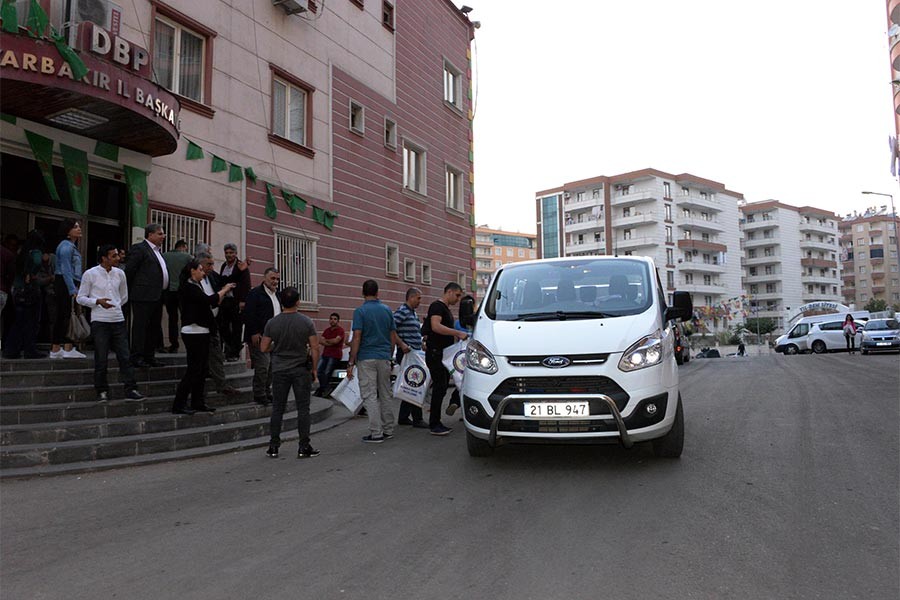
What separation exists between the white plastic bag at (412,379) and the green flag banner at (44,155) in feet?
18.0

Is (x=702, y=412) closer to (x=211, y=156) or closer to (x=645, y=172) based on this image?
(x=211, y=156)

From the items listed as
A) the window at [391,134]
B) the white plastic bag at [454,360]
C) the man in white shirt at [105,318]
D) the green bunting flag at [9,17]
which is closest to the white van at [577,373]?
the white plastic bag at [454,360]

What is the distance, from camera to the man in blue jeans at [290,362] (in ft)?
22.8

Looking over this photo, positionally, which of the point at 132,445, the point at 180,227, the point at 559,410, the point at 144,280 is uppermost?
the point at 180,227

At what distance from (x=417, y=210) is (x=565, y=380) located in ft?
47.5

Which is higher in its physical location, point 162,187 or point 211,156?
point 211,156

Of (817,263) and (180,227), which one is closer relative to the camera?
(180,227)

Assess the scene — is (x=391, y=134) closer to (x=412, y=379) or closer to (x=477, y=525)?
(x=412, y=379)

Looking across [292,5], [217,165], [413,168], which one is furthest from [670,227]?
[217,165]

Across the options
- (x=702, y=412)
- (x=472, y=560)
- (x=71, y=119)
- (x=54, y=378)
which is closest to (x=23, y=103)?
(x=71, y=119)

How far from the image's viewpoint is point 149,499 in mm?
5348

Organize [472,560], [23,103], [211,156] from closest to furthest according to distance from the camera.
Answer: [472,560] → [23,103] → [211,156]

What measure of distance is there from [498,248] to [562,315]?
132166 millimetres

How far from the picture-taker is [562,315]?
609 centimetres
